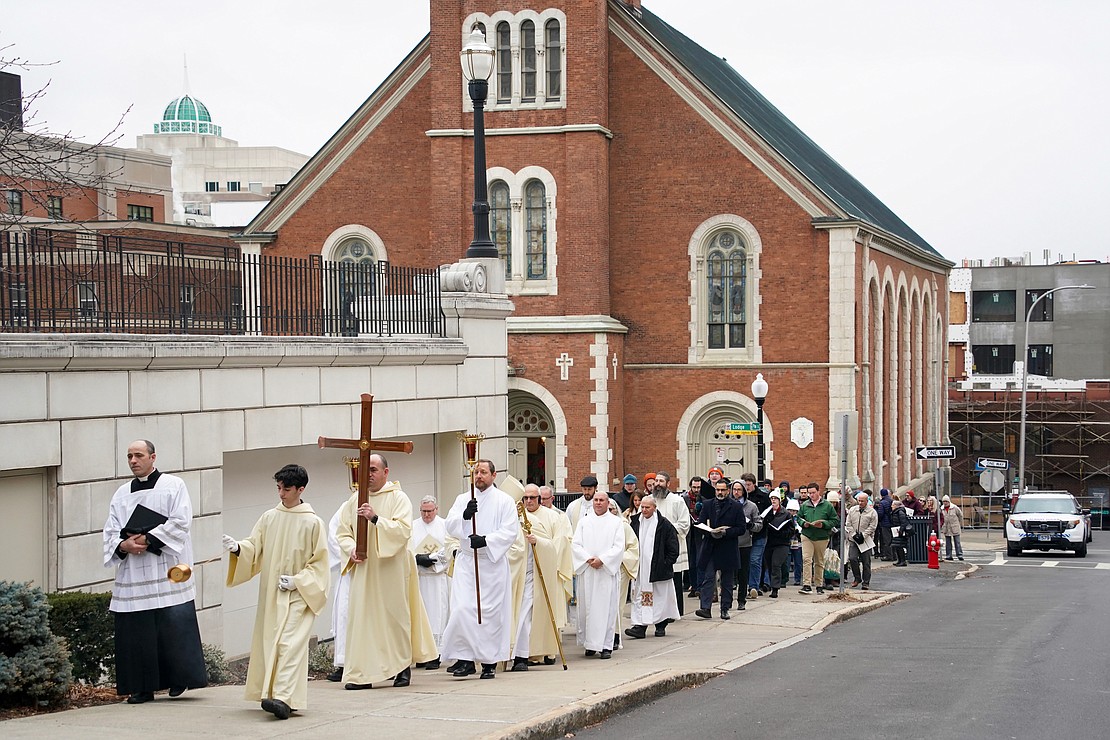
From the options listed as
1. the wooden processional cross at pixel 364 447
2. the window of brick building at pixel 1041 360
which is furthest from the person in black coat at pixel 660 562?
the window of brick building at pixel 1041 360

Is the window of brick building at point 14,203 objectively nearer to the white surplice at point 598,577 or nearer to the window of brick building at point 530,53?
the white surplice at point 598,577

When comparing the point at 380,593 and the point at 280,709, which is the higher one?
the point at 380,593

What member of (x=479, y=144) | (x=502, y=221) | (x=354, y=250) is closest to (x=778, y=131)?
(x=502, y=221)

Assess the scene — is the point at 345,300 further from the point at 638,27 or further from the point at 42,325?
the point at 638,27

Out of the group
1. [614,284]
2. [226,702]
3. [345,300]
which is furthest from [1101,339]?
[226,702]

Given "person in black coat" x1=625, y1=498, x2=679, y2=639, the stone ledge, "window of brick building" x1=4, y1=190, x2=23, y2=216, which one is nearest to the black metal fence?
the stone ledge

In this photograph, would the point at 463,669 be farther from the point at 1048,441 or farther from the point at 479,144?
the point at 1048,441

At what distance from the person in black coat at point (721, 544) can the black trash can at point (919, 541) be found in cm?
1357

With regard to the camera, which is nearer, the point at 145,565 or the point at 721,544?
the point at 145,565

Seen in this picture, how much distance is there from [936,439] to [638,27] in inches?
904

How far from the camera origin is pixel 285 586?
1012 cm

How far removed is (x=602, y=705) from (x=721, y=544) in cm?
757

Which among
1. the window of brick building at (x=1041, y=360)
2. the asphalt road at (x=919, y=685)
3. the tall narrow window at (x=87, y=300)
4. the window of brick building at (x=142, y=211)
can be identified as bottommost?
the asphalt road at (x=919, y=685)

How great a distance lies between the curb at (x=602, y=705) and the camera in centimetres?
955
